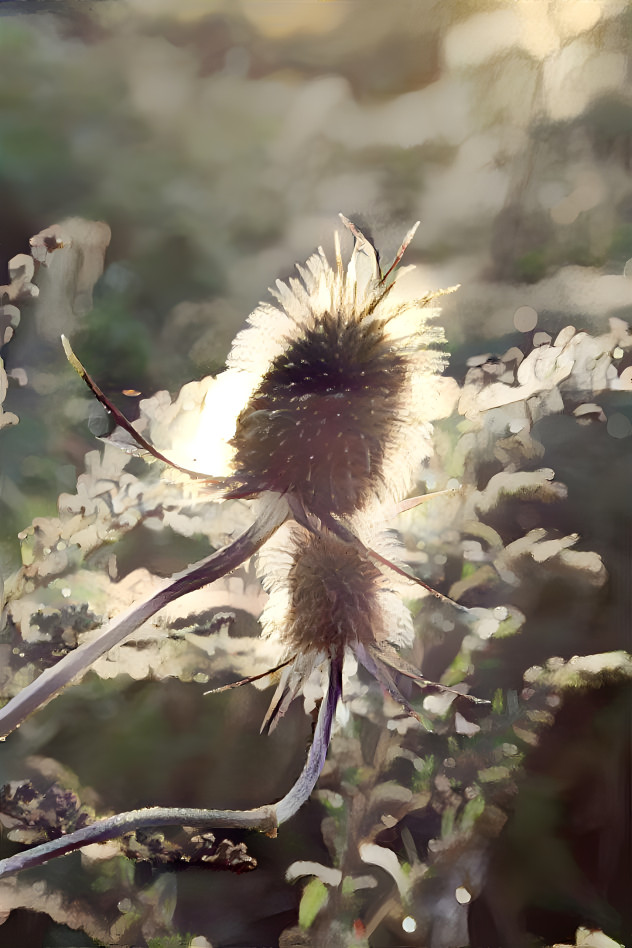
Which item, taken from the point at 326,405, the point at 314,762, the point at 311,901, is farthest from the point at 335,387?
the point at 311,901

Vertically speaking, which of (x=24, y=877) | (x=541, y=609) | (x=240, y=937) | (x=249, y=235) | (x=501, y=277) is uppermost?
(x=249, y=235)

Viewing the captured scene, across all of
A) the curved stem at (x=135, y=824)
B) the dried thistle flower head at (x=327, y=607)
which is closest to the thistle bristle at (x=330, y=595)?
the dried thistle flower head at (x=327, y=607)

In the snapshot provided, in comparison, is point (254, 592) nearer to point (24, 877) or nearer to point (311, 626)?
point (311, 626)

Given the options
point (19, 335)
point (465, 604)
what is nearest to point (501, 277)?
point (465, 604)

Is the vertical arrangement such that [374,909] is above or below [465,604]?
below

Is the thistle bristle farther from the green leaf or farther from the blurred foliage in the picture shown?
the green leaf

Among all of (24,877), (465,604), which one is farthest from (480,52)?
(24,877)

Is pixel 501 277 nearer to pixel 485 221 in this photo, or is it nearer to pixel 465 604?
pixel 485 221
